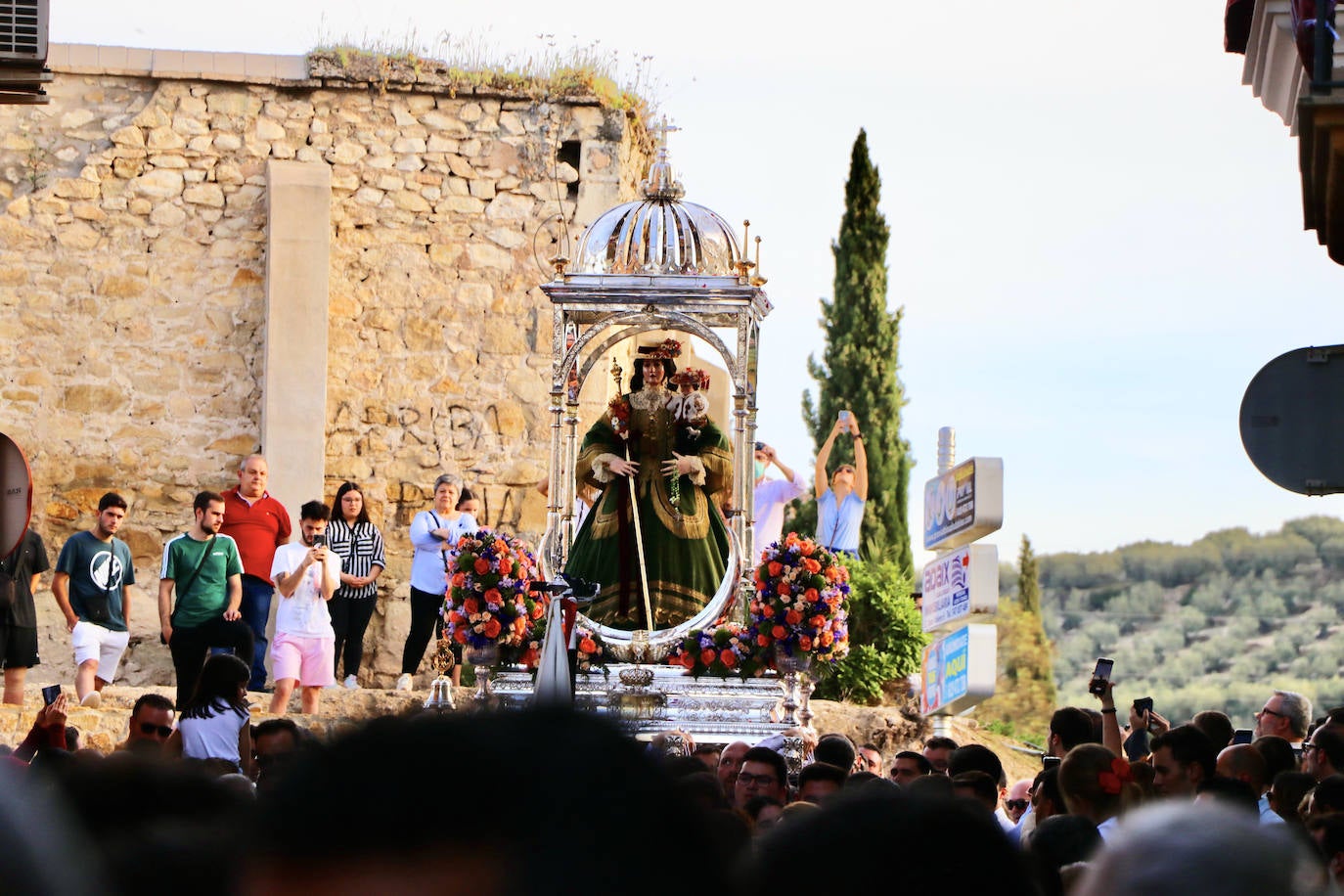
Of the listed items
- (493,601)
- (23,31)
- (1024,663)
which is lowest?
(1024,663)

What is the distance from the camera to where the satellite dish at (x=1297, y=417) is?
567 centimetres

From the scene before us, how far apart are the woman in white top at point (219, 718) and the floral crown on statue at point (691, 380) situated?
4.98 m

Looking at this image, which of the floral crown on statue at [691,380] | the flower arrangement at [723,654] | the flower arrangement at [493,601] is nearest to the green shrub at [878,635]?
the floral crown on statue at [691,380]

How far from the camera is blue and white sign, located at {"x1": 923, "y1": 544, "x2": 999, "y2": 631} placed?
1035cm

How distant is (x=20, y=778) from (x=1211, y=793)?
473 cm

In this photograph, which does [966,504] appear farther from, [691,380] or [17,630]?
[17,630]

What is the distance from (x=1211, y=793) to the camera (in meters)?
5.83

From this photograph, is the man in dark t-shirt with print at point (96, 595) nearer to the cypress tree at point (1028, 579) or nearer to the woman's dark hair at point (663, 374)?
the woman's dark hair at point (663, 374)

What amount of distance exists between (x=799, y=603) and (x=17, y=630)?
4.59 meters

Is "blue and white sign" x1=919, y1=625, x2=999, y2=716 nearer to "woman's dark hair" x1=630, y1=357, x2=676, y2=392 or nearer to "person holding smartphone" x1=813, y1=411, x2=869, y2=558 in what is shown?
"woman's dark hair" x1=630, y1=357, x2=676, y2=392

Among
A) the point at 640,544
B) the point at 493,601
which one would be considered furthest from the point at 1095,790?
the point at 640,544

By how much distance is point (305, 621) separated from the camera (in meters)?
13.0

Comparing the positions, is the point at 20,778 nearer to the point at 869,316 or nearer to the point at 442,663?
the point at 442,663

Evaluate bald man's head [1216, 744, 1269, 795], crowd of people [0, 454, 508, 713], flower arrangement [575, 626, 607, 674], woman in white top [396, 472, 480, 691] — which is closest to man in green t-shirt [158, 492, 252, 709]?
crowd of people [0, 454, 508, 713]
